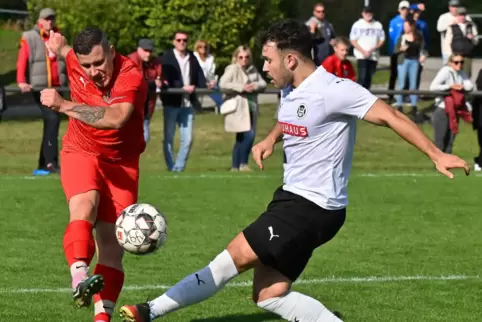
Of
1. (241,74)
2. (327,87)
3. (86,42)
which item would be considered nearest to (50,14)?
(241,74)

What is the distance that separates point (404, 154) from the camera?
20.9 m

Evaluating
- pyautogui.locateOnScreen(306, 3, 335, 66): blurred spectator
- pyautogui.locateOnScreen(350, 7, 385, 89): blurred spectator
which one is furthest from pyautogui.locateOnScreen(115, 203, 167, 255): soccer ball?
pyautogui.locateOnScreen(350, 7, 385, 89): blurred spectator

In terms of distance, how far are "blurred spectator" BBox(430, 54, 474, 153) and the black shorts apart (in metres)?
11.4

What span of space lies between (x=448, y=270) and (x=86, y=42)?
400cm

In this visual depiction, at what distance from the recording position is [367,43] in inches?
949

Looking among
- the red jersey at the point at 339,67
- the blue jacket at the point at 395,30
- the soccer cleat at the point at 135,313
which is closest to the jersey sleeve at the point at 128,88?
the soccer cleat at the point at 135,313

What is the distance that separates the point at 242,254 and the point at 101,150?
1.49 meters

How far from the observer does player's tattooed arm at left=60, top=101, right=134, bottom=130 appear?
6988mm

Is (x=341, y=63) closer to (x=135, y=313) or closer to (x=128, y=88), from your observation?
(x=128, y=88)

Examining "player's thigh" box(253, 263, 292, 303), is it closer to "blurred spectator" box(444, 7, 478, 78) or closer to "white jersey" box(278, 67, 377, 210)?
"white jersey" box(278, 67, 377, 210)

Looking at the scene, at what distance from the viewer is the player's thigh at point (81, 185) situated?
7.19 m

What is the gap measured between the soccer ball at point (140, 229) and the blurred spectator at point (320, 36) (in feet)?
44.5

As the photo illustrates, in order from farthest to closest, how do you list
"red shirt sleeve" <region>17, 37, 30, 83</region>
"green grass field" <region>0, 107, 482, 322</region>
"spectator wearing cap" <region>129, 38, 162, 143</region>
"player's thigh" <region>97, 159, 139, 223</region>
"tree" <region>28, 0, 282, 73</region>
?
"tree" <region>28, 0, 282, 73</region>
"spectator wearing cap" <region>129, 38, 162, 143</region>
"red shirt sleeve" <region>17, 37, 30, 83</region>
"green grass field" <region>0, 107, 482, 322</region>
"player's thigh" <region>97, 159, 139, 223</region>

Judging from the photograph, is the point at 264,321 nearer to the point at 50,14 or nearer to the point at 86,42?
the point at 86,42
